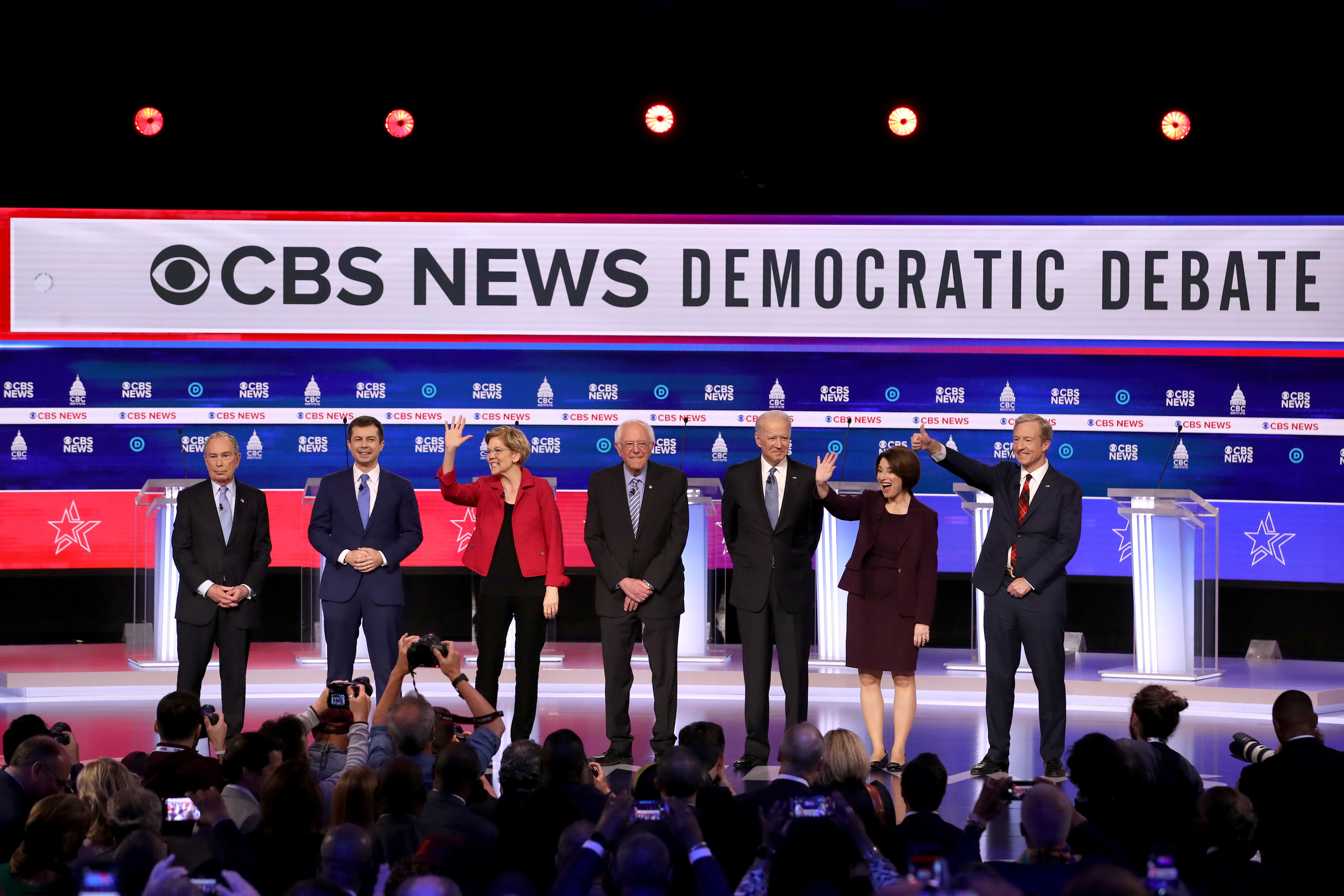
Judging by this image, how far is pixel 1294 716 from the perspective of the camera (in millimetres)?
3680

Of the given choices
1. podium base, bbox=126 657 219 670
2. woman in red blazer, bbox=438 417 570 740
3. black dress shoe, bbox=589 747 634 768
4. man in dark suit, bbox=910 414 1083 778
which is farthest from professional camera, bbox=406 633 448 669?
podium base, bbox=126 657 219 670

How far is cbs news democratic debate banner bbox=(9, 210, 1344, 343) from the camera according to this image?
856 centimetres

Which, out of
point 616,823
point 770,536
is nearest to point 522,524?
point 770,536

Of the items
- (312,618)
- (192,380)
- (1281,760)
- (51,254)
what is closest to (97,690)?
(312,618)

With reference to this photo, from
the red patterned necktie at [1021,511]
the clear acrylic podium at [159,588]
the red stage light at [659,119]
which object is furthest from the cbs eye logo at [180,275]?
the red patterned necktie at [1021,511]

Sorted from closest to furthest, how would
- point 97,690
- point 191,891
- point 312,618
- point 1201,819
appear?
point 191,891 < point 1201,819 < point 97,690 < point 312,618

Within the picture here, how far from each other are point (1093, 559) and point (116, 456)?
5.67 meters

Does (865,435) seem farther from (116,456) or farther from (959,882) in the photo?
(959,882)

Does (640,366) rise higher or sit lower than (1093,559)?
higher

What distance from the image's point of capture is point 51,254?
857cm

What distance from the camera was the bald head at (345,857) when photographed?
2730mm

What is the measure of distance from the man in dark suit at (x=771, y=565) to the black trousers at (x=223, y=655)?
1967mm

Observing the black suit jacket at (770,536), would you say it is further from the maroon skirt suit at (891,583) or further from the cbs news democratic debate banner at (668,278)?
the cbs news democratic debate banner at (668,278)

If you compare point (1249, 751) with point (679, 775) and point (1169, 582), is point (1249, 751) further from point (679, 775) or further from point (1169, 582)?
point (1169, 582)
